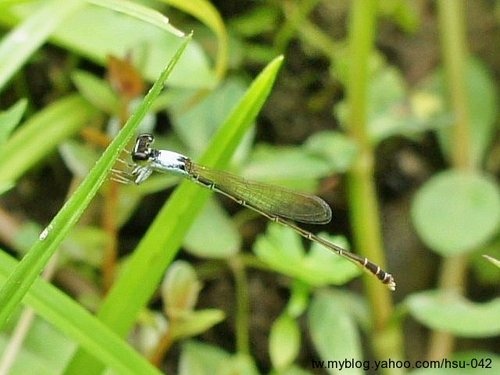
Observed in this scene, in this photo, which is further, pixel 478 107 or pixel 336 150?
pixel 478 107

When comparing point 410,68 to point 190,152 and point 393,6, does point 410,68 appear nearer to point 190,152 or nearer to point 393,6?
point 393,6

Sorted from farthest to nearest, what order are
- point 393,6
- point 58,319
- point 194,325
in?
point 393,6 → point 194,325 → point 58,319

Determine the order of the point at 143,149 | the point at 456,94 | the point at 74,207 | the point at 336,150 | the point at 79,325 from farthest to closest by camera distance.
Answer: the point at 456,94 < the point at 336,150 < the point at 143,149 < the point at 79,325 < the point at 74,207

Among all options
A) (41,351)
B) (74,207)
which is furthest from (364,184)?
(74,207)

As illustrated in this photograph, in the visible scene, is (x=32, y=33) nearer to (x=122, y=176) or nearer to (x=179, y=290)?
(x=122, y=176)

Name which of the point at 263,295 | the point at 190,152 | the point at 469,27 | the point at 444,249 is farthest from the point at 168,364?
the point at 469,27

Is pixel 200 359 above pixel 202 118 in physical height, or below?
below

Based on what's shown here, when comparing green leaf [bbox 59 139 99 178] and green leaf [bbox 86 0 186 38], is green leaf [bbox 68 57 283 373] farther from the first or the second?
green leaf [bbox 59 139 99 178]
